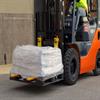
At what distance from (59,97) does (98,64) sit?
3.96 metres

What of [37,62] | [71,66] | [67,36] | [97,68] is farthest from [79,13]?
[37,62]

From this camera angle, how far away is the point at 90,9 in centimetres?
1353

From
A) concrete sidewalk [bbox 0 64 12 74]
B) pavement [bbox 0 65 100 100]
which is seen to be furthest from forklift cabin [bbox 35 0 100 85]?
concrete sidewalk [bbox 0 64 12 74]

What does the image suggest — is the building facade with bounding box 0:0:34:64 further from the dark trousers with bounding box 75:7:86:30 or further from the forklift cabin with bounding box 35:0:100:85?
the dark trousers with bounding box 75:7:86:30

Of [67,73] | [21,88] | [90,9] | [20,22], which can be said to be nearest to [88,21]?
[90,9]

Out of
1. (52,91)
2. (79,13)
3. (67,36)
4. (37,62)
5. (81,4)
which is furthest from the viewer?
(81,4)

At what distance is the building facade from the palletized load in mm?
5814

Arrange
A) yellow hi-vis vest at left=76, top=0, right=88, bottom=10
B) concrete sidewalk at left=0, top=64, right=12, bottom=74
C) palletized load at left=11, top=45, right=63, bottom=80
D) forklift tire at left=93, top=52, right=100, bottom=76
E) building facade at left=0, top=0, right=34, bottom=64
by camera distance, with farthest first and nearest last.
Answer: building facade at left=0, top=0, right=34, bottom=64
concrete sidewalk at left=0, top=64, right=12, bottom=74
forklift tire at left=93, top=52, right=100, bottom=76
yellow hi-vis vest at left=76, top=0, right=88, bottom=10
palletized load at left=11, top=45, right=63, bottom=80

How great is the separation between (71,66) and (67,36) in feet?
3.10

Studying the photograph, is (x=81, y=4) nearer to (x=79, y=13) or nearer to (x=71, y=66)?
(x=79, y=13)

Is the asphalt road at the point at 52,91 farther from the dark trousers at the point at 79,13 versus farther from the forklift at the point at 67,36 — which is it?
the dark trousers at the point at 79,13

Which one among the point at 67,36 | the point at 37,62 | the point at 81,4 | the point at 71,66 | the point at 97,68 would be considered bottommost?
the point at 97,68

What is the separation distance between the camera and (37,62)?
1036 centimetres

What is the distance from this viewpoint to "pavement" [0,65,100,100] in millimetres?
10023
